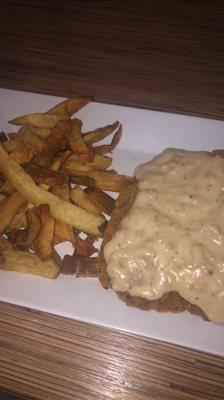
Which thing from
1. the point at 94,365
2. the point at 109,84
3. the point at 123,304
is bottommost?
the point at 94,365

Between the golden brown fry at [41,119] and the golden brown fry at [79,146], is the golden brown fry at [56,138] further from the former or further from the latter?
the golden brown fry at [41,119]

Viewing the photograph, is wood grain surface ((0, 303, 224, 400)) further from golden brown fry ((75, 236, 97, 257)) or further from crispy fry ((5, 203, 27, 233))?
crispy fry ((5, 203, 27, 233))

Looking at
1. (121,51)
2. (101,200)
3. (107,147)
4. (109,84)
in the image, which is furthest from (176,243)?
(121,51)

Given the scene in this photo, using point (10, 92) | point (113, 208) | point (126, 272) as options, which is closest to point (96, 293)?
point (126, 272)

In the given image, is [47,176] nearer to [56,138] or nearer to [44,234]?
[56,138]

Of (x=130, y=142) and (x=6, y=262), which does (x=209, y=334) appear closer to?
(x=6, y=262)

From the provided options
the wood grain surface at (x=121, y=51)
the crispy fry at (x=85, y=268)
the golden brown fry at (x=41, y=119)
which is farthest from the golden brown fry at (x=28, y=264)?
the wood grain surface at (x=121, y=51)
